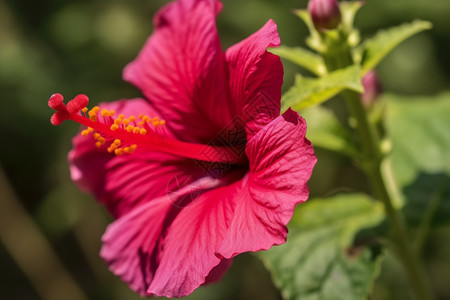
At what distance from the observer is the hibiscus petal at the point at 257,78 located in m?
0.99

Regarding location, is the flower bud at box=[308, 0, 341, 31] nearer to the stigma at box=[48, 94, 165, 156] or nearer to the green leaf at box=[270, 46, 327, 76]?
the green leaf at box=[270, 46, 327, 76]

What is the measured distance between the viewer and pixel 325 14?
108 cm

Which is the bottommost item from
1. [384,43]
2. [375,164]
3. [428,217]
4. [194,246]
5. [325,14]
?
[428,217]

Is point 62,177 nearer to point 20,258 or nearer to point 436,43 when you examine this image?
point 20,258

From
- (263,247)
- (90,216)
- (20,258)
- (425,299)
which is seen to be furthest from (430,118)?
(20,258)

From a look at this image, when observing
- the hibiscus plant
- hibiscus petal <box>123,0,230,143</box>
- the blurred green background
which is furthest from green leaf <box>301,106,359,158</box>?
the blurred green background

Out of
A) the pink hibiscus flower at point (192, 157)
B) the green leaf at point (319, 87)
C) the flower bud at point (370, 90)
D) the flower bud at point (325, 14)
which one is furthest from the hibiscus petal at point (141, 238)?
the flower bud at point (370, 90)

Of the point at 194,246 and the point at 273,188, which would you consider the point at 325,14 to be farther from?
the point at 194,246

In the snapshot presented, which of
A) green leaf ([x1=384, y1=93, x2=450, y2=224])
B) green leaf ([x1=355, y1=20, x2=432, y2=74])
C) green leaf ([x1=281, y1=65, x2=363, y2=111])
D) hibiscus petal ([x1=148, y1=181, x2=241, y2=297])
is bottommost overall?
green leaf ([x1=384, y1=93, x2=450, y2=224])

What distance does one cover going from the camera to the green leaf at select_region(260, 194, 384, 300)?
1.26m

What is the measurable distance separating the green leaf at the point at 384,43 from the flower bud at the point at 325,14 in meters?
0.11

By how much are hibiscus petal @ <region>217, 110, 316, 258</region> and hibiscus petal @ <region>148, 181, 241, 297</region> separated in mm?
40

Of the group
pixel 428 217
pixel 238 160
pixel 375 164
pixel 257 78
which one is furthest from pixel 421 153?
pixel 257 78

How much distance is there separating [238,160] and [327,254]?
35 cm
